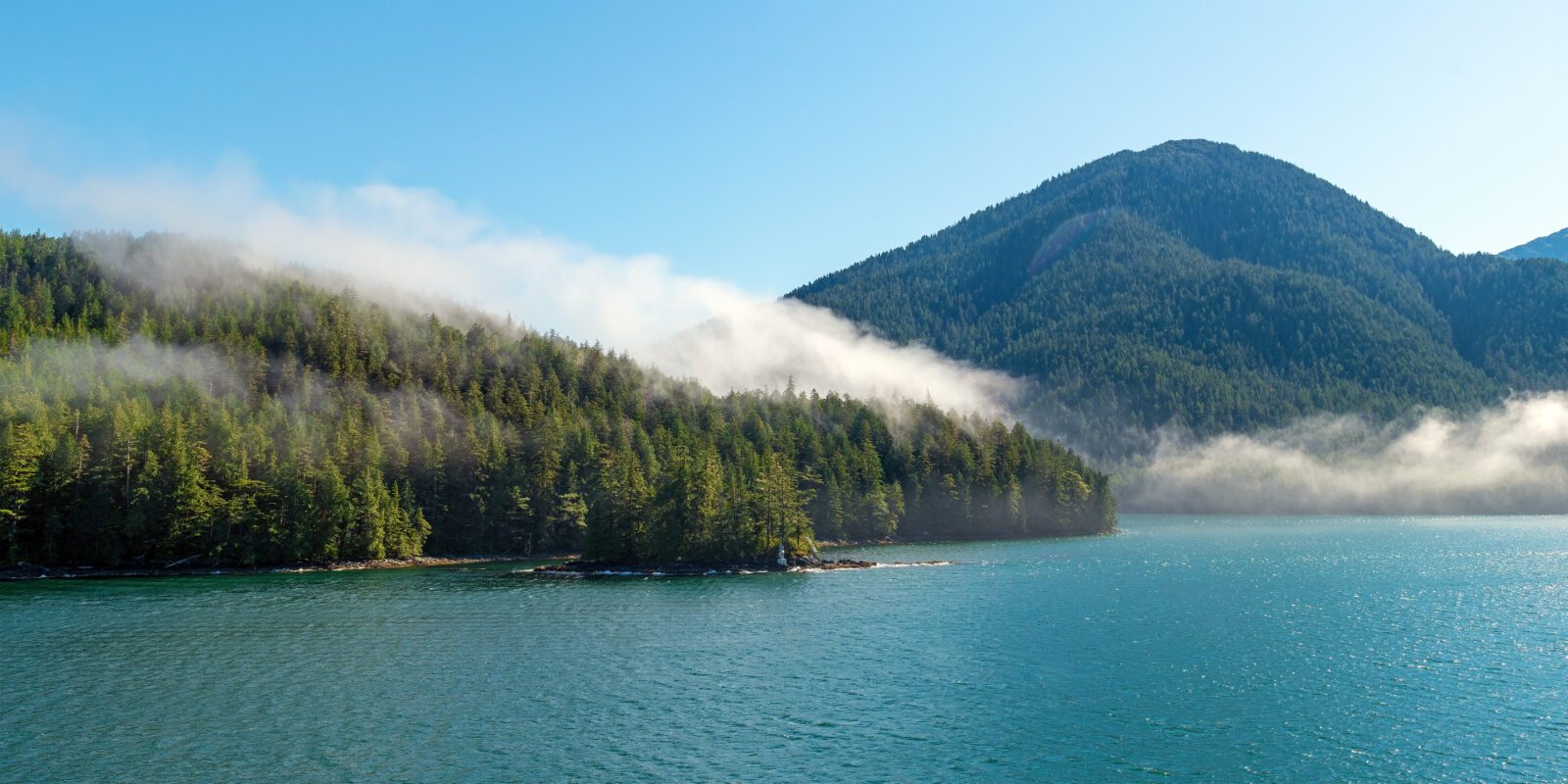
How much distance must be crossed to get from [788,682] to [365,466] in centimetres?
9980

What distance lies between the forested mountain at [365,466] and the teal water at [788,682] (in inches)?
747

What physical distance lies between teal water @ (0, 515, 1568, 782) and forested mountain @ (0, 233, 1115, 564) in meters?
19.0

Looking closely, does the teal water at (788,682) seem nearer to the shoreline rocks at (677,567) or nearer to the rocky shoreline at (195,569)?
the rocky shoreline at (195,569)

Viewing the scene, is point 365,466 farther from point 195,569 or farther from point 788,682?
point 788,682

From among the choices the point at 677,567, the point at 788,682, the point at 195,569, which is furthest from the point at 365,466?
the point at 788,682

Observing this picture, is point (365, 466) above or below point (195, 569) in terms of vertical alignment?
above

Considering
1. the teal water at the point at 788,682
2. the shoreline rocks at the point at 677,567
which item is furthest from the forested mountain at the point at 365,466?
the teal water at the point at 788,682

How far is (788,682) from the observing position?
194 ft

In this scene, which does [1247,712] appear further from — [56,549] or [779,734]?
[56,549]

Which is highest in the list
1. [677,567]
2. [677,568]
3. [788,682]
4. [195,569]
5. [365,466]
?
[365,466]

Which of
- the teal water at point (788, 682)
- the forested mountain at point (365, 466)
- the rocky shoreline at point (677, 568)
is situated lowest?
the teal water at point (788, 682)

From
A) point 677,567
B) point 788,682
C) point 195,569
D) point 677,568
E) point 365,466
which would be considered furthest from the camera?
point 365,466

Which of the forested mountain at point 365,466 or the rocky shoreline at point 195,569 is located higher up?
the forested mountain at point 365,466

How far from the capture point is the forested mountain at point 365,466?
122 metres
